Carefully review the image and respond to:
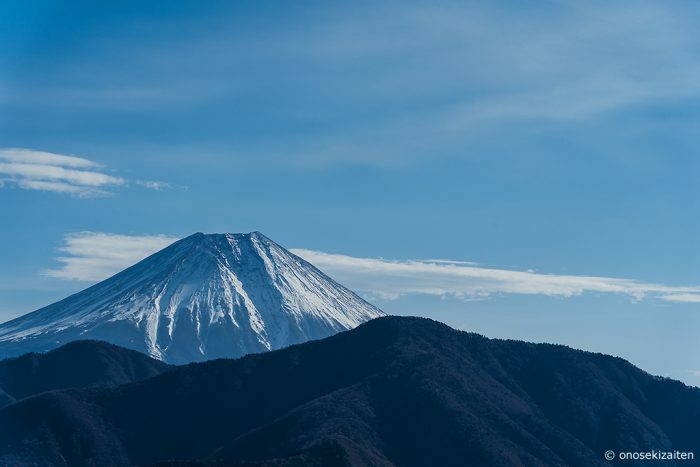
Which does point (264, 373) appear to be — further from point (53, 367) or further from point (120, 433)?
point (53, 367)

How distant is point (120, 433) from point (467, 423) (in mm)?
32432

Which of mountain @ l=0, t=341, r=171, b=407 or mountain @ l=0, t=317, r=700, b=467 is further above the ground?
mountain @ l=0, t=341, r=171, b=407

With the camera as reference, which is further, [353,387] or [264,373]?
[264,373]

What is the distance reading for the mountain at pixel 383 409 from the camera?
94.6m

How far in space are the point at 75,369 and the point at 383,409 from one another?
52618 millimetres

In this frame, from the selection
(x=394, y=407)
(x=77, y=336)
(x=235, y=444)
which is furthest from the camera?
(x=77, y=336)

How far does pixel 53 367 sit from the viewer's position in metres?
141

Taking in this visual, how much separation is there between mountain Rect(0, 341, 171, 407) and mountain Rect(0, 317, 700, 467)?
23903 millimetres

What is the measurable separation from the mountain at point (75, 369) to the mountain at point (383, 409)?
2390cm

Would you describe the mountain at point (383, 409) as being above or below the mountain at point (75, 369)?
below

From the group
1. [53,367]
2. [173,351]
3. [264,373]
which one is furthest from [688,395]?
[173,351]

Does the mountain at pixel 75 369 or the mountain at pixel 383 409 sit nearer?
the mountain at pixel 383 409

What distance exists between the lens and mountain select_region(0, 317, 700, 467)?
94625 mm

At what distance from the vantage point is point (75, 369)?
139 metres
